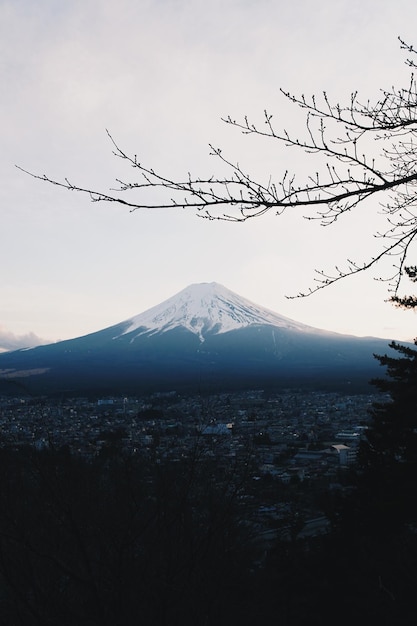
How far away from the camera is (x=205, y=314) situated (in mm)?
136000

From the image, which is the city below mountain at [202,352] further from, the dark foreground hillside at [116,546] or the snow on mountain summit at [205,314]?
the dark foreground hillside at [116,546]

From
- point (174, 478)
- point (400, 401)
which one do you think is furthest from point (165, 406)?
point (174, 478)

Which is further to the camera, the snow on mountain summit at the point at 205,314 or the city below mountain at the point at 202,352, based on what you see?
the snow on mountain summit at the point at 205,314

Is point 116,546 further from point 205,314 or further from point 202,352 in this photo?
point 205,314

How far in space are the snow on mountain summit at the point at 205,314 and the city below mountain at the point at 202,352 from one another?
0.84ft

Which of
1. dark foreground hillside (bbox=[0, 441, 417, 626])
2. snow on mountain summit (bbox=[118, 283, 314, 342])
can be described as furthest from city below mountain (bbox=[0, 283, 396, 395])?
dark foreground hillside (bbox=[0, 441, 417, 626])

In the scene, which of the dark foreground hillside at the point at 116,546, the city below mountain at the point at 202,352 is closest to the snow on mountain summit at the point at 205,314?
the city below mountain at the point at 202,352

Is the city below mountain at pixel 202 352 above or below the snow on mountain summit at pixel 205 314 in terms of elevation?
below

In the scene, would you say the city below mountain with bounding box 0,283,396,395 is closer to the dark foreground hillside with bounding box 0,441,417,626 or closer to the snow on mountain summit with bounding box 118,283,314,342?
the snow on mountain summit with bounding box 118,283,314,342

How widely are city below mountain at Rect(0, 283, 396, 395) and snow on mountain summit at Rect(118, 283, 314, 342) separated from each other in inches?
10.1

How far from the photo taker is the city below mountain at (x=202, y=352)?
6850 centimetres

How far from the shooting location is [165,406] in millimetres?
38688

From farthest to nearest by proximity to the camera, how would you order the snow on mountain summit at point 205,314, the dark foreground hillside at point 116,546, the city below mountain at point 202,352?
the snow on mountain summit at point 205,314
the city below mountain at point 202,352
the dark foreground hillside at point 116,546

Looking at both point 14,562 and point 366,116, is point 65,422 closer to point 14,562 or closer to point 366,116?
point 14,562
